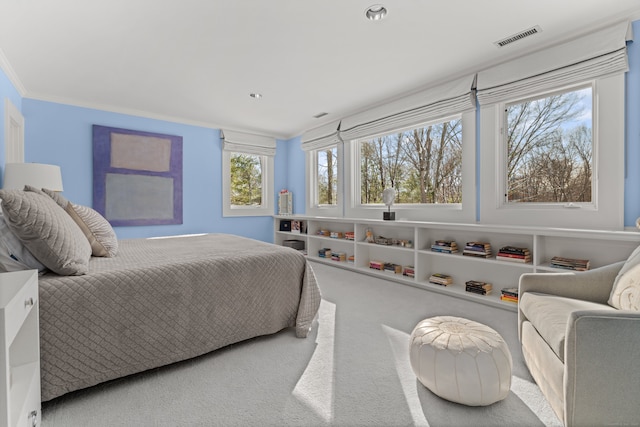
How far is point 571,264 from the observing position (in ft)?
7.82

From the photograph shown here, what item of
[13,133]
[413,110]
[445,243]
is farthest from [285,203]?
[13,133]

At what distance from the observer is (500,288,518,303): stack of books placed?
265 cm

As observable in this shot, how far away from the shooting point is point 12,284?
1008mm

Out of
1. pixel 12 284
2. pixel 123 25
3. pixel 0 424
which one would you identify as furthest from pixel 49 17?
pixel 0 424

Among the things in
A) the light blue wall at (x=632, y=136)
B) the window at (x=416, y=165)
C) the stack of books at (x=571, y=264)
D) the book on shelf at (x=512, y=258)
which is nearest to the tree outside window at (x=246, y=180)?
the window at (x=416, y=165)

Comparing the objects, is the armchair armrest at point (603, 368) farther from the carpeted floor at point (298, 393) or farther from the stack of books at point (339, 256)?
the stack of books at point (339, 256)

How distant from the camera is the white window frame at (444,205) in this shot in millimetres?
3145

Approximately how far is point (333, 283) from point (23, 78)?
3931 mm

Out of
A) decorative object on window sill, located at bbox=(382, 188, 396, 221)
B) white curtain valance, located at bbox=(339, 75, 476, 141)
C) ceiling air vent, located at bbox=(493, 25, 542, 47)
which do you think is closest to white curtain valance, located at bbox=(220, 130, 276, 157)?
white curtain valance, located at bbox=(339, 75, 476, 141)

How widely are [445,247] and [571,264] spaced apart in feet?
3.44

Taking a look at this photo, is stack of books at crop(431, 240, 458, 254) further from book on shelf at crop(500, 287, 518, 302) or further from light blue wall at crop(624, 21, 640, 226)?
light blue wall at crop(624, 21, 640, 226)

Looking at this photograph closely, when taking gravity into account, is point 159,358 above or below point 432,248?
below

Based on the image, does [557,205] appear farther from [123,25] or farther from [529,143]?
[123,25]

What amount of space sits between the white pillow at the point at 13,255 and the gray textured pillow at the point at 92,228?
1.62 feet
